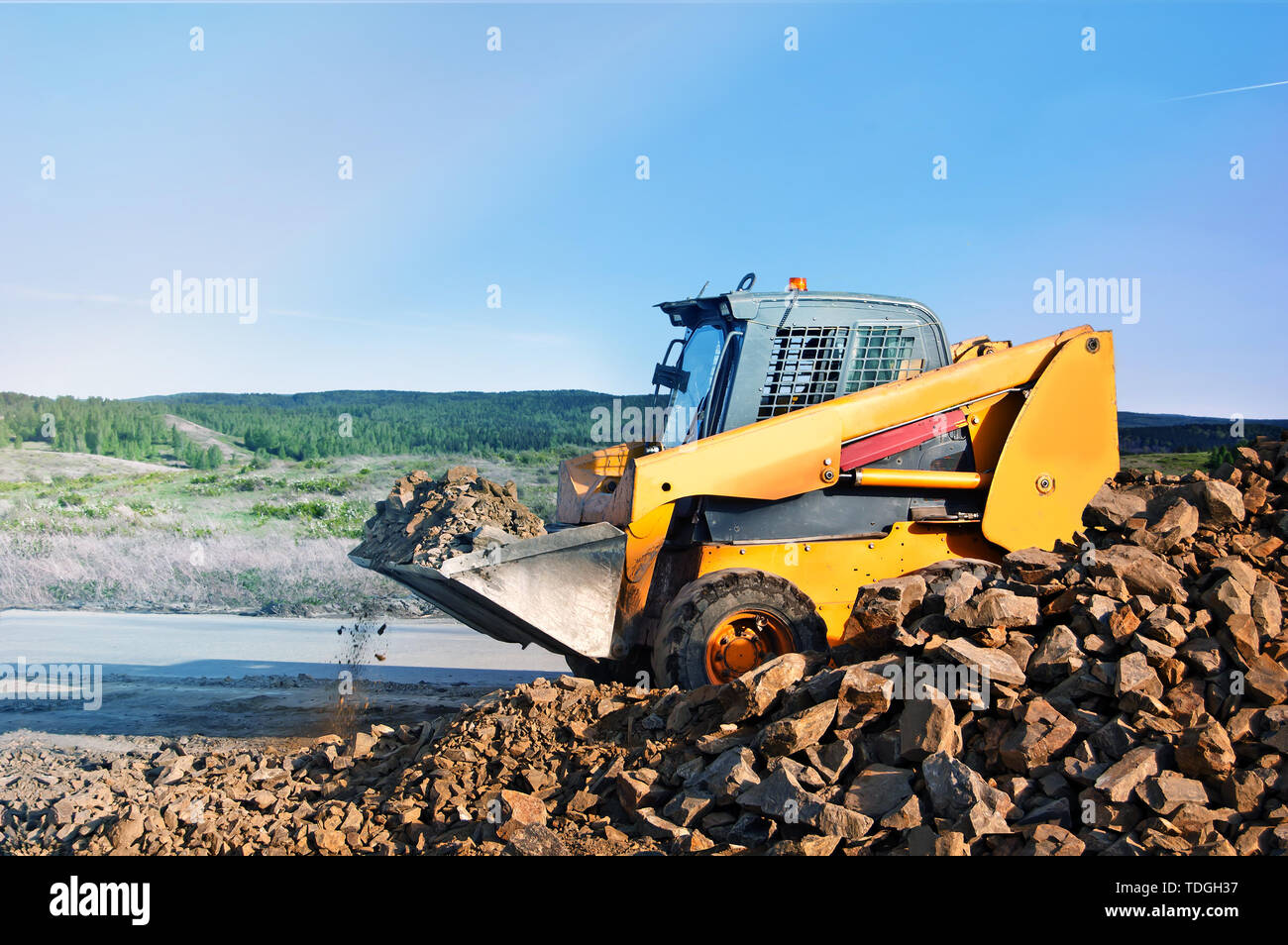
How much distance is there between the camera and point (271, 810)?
5.16m

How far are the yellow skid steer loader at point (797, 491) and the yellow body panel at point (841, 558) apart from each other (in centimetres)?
1

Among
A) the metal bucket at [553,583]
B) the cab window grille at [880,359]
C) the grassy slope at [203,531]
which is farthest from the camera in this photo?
the grassy slope at [203,531]

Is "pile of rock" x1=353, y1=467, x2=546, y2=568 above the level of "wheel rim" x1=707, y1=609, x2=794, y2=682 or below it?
above

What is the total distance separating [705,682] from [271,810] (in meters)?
2.48

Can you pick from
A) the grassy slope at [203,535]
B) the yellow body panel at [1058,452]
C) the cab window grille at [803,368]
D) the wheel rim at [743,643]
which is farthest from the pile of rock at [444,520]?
the grassy slope at [203,535]

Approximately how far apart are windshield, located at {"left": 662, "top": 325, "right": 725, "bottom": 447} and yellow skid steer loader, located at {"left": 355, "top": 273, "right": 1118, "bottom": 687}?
0.03m

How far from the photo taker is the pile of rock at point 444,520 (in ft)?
20.5

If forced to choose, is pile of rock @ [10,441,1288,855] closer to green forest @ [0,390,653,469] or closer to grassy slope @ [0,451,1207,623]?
grassy slope @ [0,451,1207,623]

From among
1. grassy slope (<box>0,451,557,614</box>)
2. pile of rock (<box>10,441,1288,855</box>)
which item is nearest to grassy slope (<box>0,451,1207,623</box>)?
grassy slope (<box>0,451,557,614</box>)

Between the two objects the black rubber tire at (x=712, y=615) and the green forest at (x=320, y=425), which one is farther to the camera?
the green forest at (x=320, y=425)

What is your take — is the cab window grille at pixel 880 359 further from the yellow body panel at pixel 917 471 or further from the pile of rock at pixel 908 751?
the pile of rock at pixel 908 751

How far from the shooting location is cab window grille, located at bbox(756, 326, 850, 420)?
6.68 metres

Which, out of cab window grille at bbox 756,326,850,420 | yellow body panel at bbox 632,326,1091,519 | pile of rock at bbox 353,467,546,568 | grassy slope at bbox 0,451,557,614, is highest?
cab window grille at bbox 756,326,850,420

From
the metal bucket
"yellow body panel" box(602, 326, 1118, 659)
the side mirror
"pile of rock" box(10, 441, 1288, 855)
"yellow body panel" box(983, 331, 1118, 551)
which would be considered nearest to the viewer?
"pile of rock" box(10, 441, 1288, 855)
